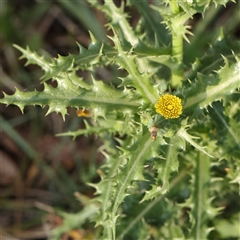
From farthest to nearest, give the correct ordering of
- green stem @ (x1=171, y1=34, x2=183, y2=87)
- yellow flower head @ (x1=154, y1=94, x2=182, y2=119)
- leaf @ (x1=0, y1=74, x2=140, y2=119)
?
green stem @ (x1=171, y1=34, x2=183, y2=87), leaf @ (x1=0, y1=74, x2=140, y2=119), yellow flower head @ (x1=154, y1=94, x2=182, y2=119)

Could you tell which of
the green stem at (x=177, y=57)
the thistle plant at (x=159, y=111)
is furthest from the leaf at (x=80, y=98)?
the green stem at (x=177, y=57)

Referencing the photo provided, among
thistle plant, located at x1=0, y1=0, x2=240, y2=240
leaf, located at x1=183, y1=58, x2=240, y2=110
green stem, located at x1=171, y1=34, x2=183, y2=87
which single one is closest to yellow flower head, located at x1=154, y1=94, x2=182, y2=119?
thistle plant, located at x1=0, y1=0, x2=240, y2=240

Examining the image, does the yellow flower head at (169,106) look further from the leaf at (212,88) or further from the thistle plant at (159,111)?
the leaf at (212,88)

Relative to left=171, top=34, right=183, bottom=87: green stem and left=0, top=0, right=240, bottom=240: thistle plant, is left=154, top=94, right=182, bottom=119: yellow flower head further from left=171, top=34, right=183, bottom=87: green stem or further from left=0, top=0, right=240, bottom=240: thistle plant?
left=171, top=34, right=183, bottom=87: green stem

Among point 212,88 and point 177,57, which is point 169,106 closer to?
point 212,88

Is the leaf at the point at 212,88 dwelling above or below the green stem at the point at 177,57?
below

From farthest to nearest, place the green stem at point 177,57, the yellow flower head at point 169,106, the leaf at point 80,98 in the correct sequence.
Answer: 1. the green stem at point 177,57
2. the leaf at point 80,98
3. the yellow flower head at point 169,106

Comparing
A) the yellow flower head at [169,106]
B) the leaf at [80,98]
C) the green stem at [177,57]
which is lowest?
the yellow flower head at [169,106]

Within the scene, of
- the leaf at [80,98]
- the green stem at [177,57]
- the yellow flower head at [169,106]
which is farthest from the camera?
the green stem at [177,57]
